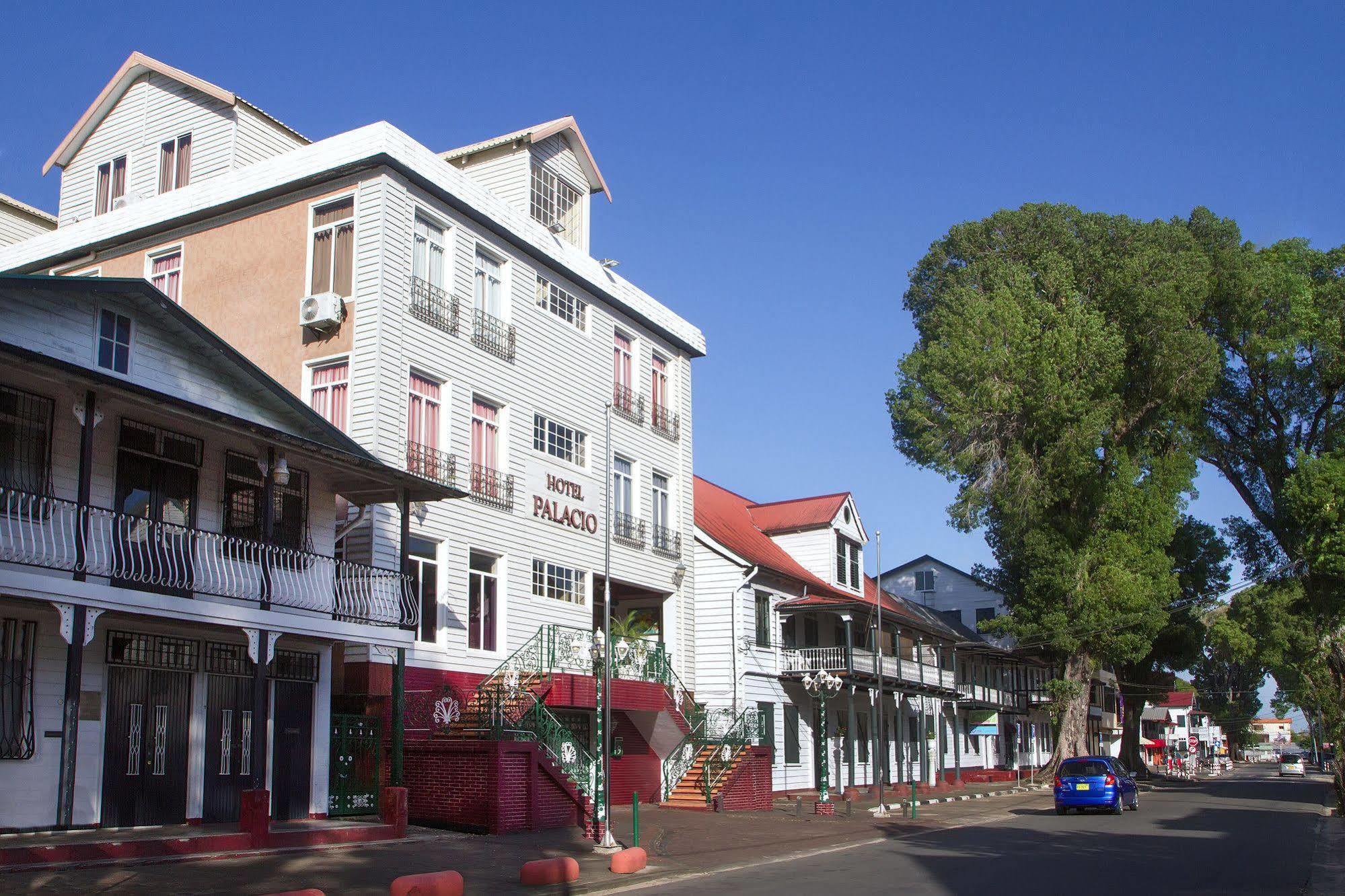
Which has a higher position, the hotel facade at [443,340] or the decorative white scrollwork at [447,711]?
the hotel facade at [443,340]

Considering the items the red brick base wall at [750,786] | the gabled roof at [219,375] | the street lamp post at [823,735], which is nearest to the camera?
the gabled roof at [219,375]

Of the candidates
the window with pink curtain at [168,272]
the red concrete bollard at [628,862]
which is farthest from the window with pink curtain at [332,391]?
the red concrete bollard at [628,862]

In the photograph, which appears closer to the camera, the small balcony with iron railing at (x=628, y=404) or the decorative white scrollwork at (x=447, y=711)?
the decorative white scrollwork at (x=447, y=711)

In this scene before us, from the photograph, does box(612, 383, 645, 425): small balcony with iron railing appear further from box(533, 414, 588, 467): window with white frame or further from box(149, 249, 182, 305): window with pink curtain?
box(149, 249, 182, 305): window with pink curtain

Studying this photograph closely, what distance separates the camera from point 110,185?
27.9m

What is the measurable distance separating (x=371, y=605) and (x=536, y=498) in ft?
24.6

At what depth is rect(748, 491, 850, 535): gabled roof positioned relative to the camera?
41.1 m

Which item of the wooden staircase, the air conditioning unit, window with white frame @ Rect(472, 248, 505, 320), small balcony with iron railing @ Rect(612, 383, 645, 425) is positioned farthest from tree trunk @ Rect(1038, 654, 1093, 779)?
the air conditioning unit

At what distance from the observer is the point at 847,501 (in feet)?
137

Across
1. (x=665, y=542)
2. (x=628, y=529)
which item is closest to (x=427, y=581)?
(x=628, y=529)

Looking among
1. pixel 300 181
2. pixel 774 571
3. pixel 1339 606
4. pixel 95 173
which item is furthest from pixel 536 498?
pixel 1339 606

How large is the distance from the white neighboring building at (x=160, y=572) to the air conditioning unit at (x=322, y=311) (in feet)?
13.3

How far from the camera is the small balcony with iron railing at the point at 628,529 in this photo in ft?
99.7

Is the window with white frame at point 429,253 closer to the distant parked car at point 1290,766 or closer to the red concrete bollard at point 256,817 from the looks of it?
the red concrete bollard at point 256,817
